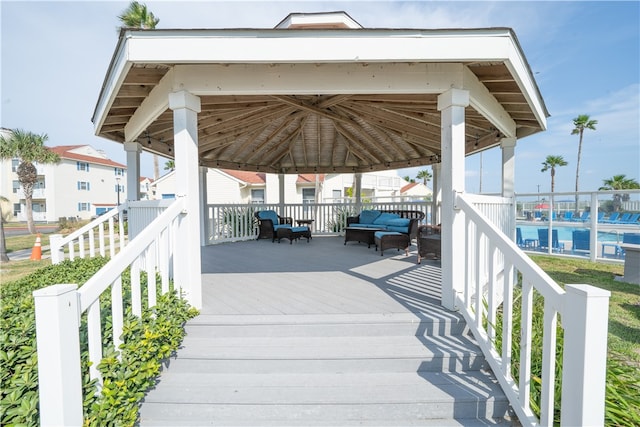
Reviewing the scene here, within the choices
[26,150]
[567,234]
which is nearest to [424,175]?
[567,234]

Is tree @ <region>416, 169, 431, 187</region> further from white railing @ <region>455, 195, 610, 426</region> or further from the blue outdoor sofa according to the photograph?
white railing @ <region>455, 195, 610, 426</region>

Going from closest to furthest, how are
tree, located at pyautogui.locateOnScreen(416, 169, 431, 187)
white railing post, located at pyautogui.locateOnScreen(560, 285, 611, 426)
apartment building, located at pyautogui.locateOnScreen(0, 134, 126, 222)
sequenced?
white railing post, located at pyautogui.locateOnScreen(560, 285, 611, 426), apartment building, located at pyautogui.locateOnScreen(0, 134, 126, 222), tree, located at pyautogui.locateOnScreen(416, 169, 431, 187)

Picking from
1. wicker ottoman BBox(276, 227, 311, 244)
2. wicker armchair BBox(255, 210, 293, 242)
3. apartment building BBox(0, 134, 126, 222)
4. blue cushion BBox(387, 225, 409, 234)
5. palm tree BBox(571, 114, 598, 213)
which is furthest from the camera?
apartment building BBox(0, 134, 126, 222)

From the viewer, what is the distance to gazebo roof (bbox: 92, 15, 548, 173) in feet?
9.44

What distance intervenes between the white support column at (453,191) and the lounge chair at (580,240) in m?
8.29

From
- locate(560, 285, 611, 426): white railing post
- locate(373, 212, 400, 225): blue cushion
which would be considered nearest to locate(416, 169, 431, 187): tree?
locate(373, 212, 400, 225): blue cushion

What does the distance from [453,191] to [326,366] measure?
2209 mm

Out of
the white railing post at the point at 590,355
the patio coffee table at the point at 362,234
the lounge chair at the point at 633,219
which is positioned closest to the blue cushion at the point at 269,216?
the patio coffee table at the point at 362,234

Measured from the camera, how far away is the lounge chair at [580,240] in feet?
29.3

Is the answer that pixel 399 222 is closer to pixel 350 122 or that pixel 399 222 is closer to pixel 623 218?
pixel 350 122

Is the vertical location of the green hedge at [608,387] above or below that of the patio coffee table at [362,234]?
below

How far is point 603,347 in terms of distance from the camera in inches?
60.1

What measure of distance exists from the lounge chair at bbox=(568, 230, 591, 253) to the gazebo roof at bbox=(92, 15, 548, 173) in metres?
5.65

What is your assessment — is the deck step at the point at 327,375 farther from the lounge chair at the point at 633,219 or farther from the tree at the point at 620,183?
the tree at the point at 620,183
